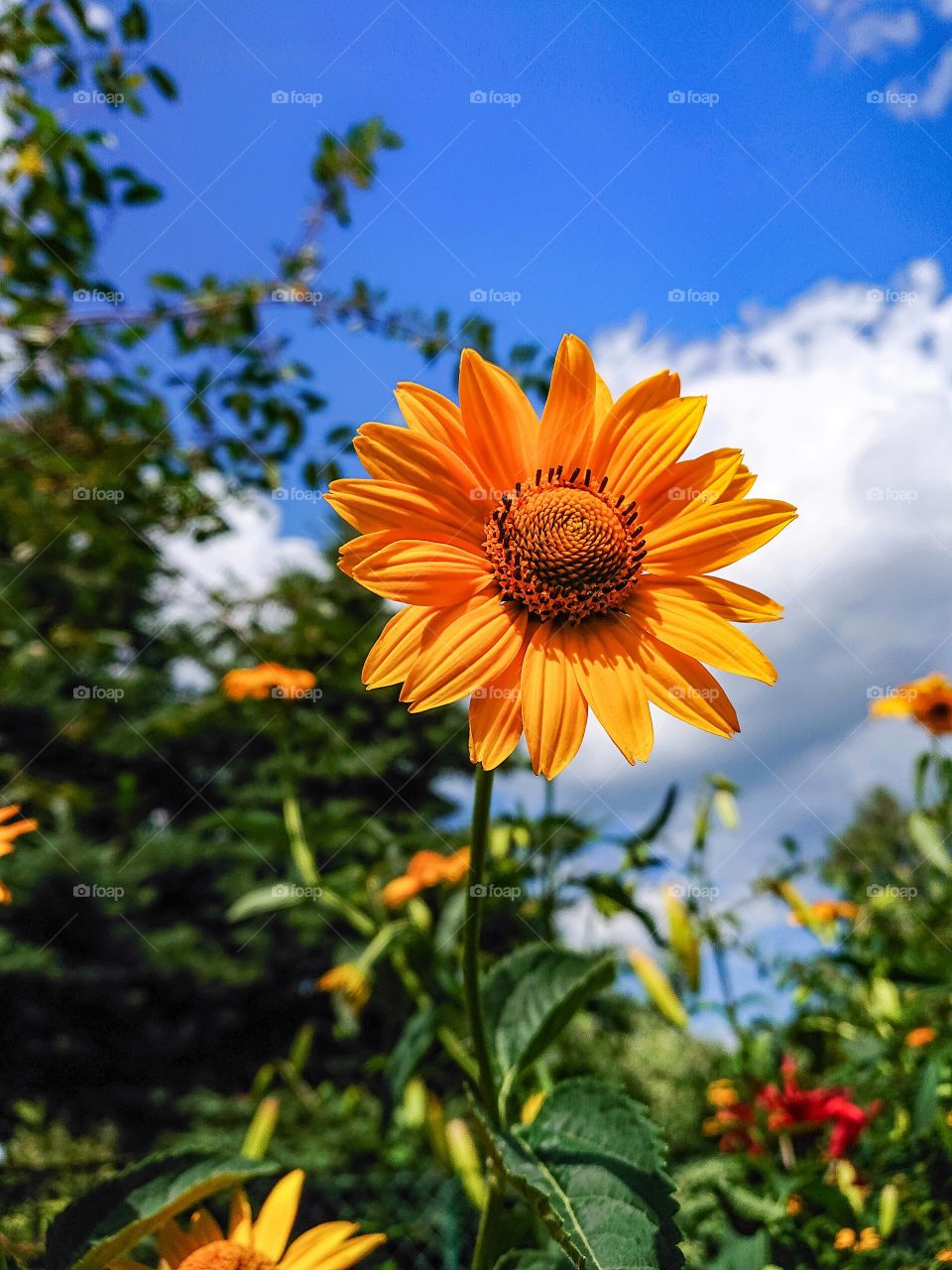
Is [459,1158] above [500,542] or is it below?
below

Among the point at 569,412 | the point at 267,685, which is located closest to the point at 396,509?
the point at 569,412

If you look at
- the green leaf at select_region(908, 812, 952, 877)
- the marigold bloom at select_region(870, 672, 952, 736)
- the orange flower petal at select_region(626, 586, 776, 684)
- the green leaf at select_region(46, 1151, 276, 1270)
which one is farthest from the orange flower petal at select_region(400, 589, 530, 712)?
the marigold bloom at select_region(870, 672, 952, 736)

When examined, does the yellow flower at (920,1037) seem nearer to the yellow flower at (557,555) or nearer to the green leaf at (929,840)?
the green leaf at (929,840)

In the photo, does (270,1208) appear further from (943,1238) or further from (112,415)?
(112,415)

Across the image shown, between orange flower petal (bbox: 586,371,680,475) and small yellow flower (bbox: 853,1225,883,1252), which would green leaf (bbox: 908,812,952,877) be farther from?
orange flower petal (bbox: 586,371,680,475)

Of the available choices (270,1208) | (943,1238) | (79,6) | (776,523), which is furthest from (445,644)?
(79,6)

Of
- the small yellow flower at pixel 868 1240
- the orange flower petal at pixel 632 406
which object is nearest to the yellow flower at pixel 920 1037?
the small yellow flower at pixel 868 1240
